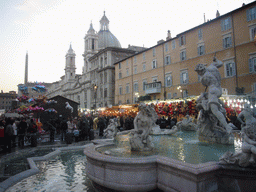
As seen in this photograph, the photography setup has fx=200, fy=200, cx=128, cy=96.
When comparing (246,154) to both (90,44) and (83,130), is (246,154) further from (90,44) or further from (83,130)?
(90,44)

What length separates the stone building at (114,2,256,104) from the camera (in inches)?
981

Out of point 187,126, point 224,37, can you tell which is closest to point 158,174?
point 187,126

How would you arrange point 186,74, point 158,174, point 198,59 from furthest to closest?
1. point 186,74
2. point 198,59
3. point 158,174

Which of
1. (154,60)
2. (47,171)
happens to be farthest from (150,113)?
(154,60)

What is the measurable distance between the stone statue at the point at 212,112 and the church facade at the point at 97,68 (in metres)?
35.4

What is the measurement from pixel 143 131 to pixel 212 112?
2.50m

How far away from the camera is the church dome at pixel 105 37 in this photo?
7622cm

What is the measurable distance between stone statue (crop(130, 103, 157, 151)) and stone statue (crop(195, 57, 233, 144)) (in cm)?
209

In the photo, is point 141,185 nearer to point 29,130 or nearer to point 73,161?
point 73,161

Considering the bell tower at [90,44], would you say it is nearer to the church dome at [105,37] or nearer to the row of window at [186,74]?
the church dome at [105,37]

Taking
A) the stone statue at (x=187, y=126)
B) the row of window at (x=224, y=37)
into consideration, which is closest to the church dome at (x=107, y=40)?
the row of window at (x=224, y=37)

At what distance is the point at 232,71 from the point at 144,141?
83.3 ft

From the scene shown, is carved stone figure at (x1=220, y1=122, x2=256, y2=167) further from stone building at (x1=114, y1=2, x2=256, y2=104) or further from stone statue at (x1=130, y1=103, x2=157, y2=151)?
stone building at (x1=114, y1=2, x2=256, y2=104)

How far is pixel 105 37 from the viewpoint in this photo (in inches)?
3034
